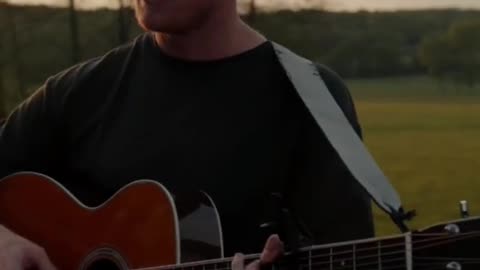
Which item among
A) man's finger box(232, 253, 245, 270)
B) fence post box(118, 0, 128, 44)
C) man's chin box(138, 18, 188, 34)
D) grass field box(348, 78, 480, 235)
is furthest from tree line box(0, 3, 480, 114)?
man's finger box(232, 253, 245, 270)

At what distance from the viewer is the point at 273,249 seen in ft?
5.87

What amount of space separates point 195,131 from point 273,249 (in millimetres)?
582

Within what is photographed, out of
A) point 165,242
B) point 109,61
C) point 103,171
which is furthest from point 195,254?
point 109,61

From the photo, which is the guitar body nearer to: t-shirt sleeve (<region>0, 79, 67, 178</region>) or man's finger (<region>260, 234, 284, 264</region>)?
t-shirt sleeve (<region>0, 79, 67, 178</region>)

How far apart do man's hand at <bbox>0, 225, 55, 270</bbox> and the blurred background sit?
518 centimetres

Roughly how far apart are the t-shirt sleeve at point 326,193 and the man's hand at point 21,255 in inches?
23.3

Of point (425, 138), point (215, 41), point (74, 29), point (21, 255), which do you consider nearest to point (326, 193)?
point (215, 41)

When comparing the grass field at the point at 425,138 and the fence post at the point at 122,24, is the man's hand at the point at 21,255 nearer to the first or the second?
the fence post at the point at 122,24

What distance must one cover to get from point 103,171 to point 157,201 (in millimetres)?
250

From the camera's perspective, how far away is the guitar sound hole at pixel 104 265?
87.5 inches

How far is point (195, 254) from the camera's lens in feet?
6.87

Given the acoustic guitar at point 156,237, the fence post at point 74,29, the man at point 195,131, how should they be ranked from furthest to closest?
the fence post at point 74,29, the man at point 195,131, the acoustic guitar at point 156,237

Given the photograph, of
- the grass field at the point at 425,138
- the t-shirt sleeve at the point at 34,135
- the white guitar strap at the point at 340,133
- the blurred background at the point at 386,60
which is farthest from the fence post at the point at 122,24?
the white guitar strap at the point at 340,133

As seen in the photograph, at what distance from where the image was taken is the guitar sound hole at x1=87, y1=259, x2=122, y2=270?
2.22 metres
